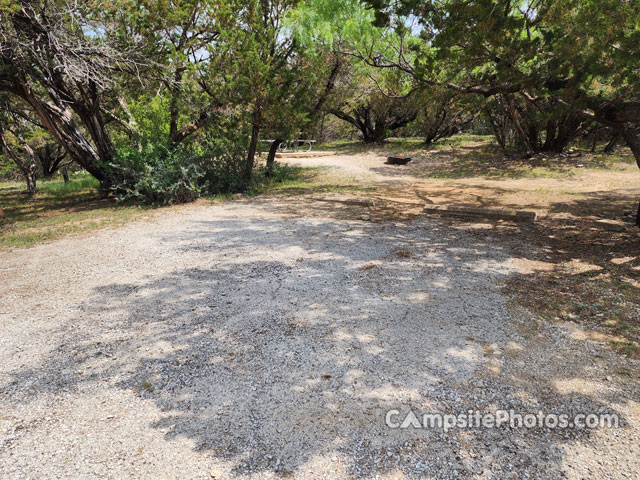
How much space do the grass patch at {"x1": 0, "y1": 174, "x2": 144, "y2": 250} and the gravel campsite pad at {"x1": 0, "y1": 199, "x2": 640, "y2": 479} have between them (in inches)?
71.5

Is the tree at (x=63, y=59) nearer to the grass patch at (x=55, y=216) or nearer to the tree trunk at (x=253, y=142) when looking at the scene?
the grass patch at (x=55, y=216)

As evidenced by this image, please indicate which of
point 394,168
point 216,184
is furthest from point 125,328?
point 394,168

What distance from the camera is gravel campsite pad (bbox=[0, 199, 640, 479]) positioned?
205cm

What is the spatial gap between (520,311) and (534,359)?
Result: 0.81 meters

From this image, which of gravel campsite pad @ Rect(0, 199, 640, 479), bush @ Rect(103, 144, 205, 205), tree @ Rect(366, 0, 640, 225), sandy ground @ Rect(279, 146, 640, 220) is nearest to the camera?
gravel campsite pad @ Rect(0, 199, 640, 479)

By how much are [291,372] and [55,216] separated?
25.8 ft

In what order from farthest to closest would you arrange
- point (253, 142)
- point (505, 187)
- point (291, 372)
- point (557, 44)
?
point (505, 187) → point (253, 142) → point (557, 44) → point (291, 372)

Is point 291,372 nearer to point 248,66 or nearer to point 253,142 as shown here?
point 248,66

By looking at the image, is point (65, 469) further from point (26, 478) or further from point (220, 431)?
point (220, 431)

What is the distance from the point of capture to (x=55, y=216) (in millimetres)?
8320

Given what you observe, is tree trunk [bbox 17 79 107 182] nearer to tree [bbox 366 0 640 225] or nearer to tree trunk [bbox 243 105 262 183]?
tree trunk [bbox 243 105 262 183]

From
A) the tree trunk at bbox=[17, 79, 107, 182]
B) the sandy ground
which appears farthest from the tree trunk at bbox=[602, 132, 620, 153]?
the tree trunk at bbox=[17, 79, 107, 182]

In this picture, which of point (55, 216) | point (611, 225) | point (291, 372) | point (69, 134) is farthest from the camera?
point (69, 134)

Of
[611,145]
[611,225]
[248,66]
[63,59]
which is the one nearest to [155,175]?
[63,59]
